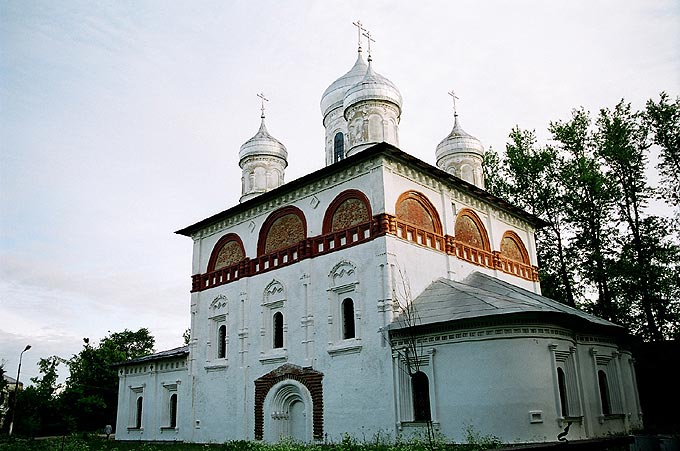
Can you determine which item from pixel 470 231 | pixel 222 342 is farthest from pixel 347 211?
pixel 222 342

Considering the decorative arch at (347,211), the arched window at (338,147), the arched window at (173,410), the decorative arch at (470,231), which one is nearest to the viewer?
the decorative arch at (347,211)

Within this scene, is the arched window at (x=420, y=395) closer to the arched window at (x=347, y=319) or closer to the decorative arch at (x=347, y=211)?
the arched window at (x=347, y=319)

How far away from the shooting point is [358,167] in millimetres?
15875

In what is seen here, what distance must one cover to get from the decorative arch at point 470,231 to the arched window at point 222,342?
317 inches

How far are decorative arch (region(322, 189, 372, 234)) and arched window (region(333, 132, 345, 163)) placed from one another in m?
5.42

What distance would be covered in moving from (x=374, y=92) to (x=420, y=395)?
9.43 metres

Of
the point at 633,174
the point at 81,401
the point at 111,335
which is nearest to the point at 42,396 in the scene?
the point at 81,401

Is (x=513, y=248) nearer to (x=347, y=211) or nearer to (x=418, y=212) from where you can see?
(x=418, y=212)

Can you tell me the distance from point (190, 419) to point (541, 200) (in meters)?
15.8

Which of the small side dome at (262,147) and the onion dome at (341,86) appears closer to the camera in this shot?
the onion dome at (341,86)

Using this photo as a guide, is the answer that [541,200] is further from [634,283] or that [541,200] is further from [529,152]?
[634,283]

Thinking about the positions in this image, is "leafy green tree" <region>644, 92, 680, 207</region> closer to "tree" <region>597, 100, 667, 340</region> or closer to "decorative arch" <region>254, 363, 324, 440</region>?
"tree" <region>597, 100, 667, 340</region>

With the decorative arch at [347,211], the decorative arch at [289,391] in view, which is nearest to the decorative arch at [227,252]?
the decorative arch at [347,211]

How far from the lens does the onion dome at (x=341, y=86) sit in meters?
21.8
